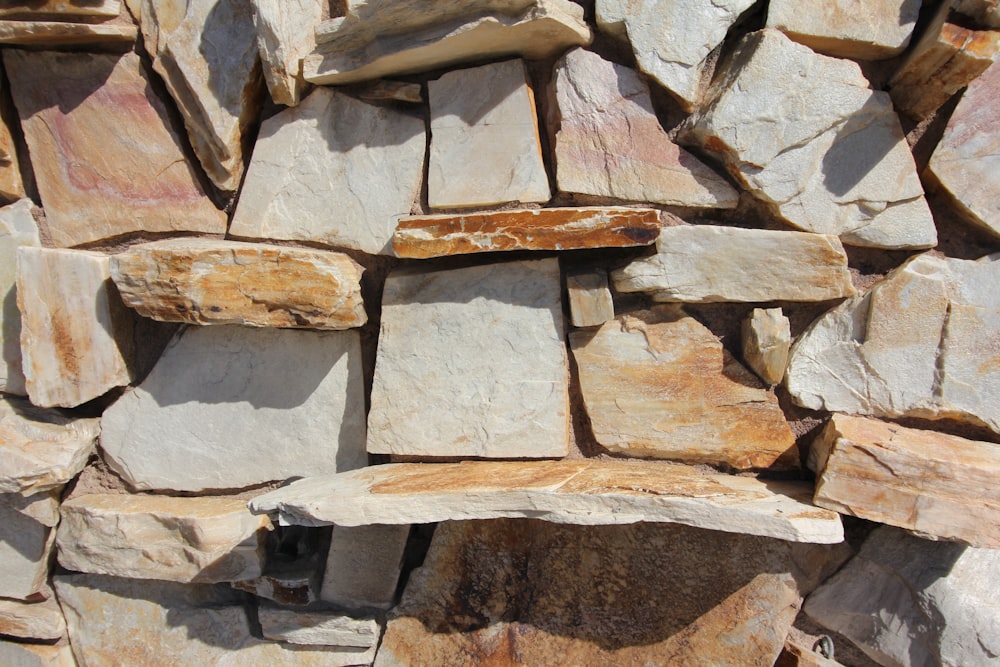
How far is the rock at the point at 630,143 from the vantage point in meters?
1.40

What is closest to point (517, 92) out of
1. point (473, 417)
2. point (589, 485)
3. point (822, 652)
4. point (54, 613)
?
point (473, 417)

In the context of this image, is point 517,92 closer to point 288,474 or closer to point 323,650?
point 288,474

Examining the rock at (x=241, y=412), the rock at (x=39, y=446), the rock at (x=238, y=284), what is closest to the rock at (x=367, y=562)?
the rock at (x=241, y=412)

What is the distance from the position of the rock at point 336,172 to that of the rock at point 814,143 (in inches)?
26.5

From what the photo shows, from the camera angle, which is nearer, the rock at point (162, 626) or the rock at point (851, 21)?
the rock at point (851, 21)

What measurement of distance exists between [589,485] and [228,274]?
0.92m

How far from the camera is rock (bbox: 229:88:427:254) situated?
1.53m

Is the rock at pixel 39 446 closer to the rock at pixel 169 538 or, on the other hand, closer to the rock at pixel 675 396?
the rock at pixel 169 538

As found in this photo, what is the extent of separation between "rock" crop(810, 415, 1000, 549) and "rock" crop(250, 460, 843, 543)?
0.24ft

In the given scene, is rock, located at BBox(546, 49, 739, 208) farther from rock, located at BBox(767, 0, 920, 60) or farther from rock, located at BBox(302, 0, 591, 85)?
rock, located at BBox(767, 0, 920, 60)

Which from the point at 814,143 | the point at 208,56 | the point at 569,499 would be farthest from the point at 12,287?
the point at 814,143

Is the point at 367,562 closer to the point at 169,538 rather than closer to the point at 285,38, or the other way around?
the point at 169,538

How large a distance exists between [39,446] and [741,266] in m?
1.74

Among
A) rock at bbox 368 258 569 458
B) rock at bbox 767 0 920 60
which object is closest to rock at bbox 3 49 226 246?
rock at bbox 368 258 569 458
